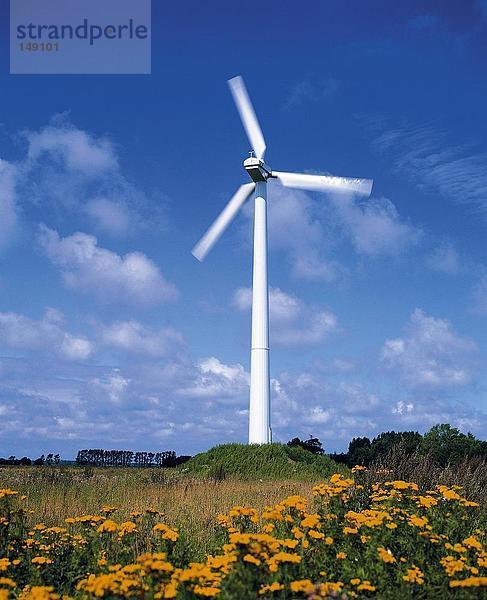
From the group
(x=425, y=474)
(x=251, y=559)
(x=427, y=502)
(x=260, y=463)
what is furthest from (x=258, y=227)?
(x=251, y=559)

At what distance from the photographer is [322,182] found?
2695 centimetres

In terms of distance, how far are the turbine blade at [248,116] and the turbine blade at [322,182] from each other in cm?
140

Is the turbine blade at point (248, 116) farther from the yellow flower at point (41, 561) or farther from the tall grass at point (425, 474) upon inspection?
the yellow flower at point (41, 561)

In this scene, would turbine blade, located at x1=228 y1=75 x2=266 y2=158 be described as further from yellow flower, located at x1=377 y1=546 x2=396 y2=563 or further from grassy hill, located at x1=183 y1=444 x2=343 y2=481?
yellow flower, located at x1=377 y1=546 x2=396 y2=563

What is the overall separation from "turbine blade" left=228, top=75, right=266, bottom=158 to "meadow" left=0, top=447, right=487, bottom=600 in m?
18.4

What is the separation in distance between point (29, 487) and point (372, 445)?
21.9 metres

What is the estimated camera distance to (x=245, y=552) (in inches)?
227

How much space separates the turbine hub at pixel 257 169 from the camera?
2828cm

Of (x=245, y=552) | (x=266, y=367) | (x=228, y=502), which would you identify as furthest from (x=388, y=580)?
(x=266, y=367)

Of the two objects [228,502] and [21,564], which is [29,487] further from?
[21,564]

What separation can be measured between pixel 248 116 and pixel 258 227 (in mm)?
5435

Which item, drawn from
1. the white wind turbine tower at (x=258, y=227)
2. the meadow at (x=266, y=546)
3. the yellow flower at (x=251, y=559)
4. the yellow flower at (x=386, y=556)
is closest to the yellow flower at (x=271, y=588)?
the meadow at (x=266, y=546)

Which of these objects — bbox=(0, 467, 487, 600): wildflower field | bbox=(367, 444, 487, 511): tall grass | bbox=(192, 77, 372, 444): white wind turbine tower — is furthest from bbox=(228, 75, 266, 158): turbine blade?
bbox=(0, 467, 487, 600): wildflower field

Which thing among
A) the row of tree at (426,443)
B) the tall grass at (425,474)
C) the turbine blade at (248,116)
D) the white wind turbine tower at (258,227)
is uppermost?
the turbine blade at (248,116)
